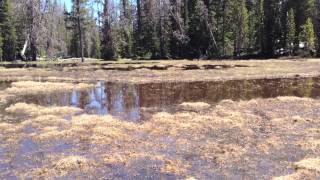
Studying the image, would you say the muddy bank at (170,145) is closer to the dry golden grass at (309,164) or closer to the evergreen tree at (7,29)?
the dry golden grass at (309,164)

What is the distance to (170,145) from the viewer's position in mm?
17031

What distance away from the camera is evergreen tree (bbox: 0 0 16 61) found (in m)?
91.1

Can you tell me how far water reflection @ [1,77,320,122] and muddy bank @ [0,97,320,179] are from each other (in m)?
3.16

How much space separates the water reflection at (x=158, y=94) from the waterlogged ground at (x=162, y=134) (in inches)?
2.6

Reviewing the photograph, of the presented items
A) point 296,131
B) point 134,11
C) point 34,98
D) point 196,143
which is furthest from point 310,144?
point 134,11

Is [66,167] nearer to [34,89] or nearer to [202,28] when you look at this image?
[34,89]

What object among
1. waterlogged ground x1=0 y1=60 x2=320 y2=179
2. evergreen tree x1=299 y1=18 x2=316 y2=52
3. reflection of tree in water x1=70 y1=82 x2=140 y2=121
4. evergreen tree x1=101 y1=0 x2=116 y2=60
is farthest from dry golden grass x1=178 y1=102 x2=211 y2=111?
evergreen tree x1=101 y1=0 x2=116 y2=60

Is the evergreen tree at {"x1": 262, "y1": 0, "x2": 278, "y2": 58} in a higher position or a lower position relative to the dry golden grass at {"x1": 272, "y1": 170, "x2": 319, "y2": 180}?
higher

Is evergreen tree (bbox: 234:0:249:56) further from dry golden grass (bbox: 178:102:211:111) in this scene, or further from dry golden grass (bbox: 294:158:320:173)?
dry golden grass (bbox: 294:158:320:173)

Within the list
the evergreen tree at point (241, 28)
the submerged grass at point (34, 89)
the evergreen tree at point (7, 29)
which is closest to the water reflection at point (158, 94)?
the submerged grass at point (34, 89)

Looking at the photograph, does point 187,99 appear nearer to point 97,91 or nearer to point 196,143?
point 97,91

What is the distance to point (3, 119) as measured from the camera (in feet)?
75.7

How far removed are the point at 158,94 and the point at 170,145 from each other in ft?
51.3

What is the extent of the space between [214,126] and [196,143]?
123 inches
